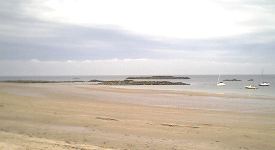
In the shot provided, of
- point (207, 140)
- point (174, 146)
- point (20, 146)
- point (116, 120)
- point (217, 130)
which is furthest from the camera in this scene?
point (116, 120)

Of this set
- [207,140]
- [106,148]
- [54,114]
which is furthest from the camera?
[54,114]

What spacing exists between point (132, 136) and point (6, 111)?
351 inches

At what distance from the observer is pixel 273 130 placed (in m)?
15.1

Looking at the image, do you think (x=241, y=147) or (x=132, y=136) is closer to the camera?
(x=241, y=147)

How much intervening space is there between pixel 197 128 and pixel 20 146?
774cm

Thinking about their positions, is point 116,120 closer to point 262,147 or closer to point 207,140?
point 207,140

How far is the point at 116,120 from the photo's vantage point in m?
16.4

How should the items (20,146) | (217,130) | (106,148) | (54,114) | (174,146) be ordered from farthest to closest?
(54,114) → (217,130) → (174,146) → (106,148) → (20,146)

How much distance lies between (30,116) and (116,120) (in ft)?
13.4

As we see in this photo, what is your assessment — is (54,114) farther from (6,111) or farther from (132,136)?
(132,136)

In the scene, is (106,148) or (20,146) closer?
(20,146)

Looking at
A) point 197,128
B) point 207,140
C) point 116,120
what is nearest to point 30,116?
point 116,120

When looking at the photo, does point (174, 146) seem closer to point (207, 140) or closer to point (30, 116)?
point (207, 140)

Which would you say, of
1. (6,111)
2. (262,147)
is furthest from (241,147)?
(6,111)
